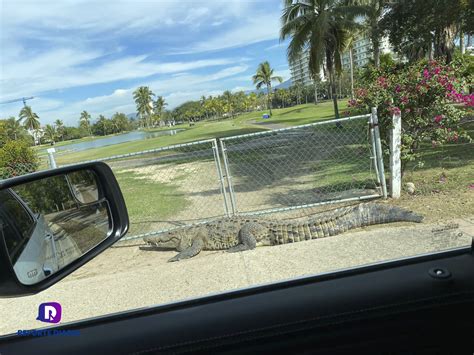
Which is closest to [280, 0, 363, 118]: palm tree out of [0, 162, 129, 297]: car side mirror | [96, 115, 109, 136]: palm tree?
[0, 162, 129, 297]: car side mirror

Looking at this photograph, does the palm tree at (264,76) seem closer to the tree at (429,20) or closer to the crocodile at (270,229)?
the tree at (429,20)

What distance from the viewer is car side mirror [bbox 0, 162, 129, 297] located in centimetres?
179

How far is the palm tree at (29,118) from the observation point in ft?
305

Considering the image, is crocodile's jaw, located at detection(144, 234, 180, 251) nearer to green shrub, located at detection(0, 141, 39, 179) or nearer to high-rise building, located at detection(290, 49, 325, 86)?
green shrub, located at detection(0, 141, 39, 179)

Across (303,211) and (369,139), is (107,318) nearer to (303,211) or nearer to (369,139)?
(303,211)

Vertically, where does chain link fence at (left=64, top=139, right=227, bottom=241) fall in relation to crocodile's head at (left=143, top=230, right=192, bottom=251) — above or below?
below

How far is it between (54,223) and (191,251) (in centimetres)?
344

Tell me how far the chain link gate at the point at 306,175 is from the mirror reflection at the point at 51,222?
391 cm

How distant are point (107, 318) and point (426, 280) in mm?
1550

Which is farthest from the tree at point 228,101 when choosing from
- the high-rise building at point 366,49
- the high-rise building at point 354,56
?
the high-rise building at point 366,49

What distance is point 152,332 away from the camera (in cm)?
174

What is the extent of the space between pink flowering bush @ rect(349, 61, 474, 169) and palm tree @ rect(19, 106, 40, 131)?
10179cm

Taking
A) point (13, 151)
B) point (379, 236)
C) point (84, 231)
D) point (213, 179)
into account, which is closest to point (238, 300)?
point (84, 231)

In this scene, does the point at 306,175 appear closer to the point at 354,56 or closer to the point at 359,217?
the point at 359,217
